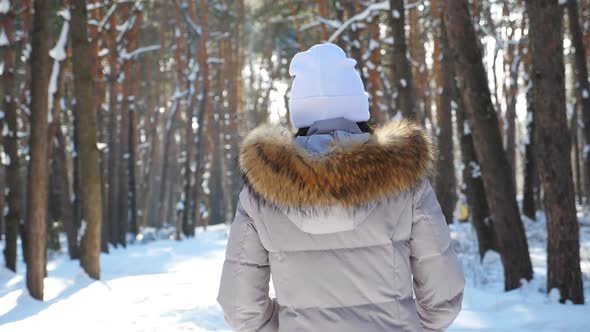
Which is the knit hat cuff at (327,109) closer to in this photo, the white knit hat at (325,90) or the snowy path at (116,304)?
the white knit hat at (325,90)

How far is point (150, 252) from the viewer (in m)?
18.6

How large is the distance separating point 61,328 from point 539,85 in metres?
5.32

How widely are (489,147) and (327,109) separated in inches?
257

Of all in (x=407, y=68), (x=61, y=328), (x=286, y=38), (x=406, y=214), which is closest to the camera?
(x=406, y=214)

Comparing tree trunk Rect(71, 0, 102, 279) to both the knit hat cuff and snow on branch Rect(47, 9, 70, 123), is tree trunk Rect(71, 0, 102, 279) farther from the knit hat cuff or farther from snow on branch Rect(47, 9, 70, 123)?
the knit hat cuff

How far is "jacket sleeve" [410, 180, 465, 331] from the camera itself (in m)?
2.27

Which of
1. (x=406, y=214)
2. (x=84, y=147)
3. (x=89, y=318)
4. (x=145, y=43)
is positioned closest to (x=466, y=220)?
(x=145, y=43)

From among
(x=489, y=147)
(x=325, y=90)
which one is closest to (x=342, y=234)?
(x=325, y=90)

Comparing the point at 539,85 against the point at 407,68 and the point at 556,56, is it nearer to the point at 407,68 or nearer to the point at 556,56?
the point at 556,56

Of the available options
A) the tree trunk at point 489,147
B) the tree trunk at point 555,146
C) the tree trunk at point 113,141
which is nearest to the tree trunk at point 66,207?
the tree trunk at point 113,141

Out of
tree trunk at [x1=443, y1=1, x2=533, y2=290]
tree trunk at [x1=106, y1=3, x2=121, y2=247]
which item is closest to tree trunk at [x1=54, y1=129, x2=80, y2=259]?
tree trunk at [x1=106, y1=3, x2=121, y2=247]

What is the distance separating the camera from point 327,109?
2.45 meters

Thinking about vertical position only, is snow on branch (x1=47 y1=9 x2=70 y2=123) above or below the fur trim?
above

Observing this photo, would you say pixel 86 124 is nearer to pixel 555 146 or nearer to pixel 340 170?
pixel 555 146
